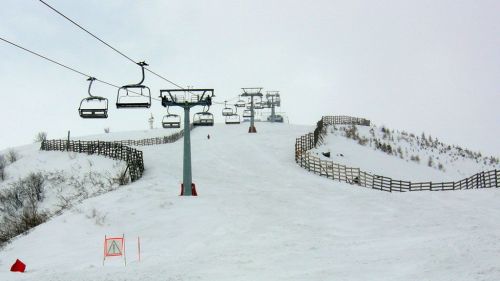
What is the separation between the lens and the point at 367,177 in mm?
35062

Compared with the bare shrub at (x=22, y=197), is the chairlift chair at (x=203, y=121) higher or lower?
higher

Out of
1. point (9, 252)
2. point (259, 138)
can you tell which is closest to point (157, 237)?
point (9, 252)

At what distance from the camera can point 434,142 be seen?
65938 millimetres

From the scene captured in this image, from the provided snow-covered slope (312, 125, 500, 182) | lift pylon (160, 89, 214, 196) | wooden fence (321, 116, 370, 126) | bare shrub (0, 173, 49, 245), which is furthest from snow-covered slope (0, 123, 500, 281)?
wooden fence (321, 116, 370, 126)

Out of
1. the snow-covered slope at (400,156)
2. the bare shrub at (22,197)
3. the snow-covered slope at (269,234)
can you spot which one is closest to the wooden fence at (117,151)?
the snow-covered slope at (269,234)

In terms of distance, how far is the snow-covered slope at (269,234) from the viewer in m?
11.3

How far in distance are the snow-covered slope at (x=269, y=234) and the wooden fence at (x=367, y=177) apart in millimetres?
1829

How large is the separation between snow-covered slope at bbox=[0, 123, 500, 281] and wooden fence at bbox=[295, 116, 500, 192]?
183 centimetres

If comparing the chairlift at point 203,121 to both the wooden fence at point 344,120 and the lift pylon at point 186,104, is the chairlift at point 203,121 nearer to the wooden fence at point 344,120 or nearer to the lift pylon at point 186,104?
the lift pylon at point 186,104

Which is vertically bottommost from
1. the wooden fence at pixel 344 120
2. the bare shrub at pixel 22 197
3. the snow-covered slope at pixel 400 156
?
the bare shrub at pixel 22 197

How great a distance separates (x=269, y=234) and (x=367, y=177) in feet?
67.2

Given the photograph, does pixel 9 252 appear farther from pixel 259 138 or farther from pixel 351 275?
pixel 259 138

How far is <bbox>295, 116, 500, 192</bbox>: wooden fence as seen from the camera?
27987 millimetres

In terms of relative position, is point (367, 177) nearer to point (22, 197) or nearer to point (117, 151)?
point (117, 151)
